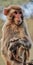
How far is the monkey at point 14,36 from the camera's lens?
6.78 ft

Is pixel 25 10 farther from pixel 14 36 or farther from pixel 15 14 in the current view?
pixel 14 36

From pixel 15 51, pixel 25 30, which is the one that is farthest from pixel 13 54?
pixel 25 30

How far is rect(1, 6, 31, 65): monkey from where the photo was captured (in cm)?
207

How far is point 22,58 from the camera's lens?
2068 mm

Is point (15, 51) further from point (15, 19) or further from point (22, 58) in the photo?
point (15, 19)

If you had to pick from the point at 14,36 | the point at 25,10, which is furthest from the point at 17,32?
the point at 25,10

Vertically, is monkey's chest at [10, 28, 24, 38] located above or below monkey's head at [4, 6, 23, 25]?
below

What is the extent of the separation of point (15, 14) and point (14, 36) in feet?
0.53

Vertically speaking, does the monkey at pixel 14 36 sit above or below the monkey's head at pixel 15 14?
below

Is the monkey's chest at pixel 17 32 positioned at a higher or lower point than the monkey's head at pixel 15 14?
lower

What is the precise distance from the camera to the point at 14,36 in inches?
82.0

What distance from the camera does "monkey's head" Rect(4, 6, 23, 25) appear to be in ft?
6.78

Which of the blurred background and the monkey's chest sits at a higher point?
the blurred background

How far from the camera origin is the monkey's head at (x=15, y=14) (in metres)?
2.07
